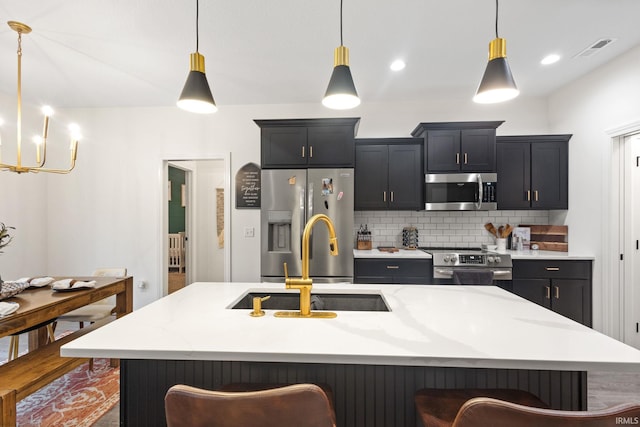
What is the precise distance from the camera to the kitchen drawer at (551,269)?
325 centimetres

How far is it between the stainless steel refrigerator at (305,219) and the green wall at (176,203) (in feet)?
11.0

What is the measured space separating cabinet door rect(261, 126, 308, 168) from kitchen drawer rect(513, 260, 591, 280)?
2.55 m

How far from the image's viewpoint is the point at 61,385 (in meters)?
2.50

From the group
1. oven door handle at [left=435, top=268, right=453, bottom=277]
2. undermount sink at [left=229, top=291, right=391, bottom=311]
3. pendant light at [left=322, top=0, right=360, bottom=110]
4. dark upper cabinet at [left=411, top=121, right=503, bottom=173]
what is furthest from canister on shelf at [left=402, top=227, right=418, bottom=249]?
pendant light at [left=322, top=0, right=360, bottom=110]

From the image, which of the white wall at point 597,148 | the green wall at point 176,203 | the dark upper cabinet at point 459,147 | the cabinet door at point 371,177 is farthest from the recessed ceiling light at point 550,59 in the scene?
the green wall at point 176,203

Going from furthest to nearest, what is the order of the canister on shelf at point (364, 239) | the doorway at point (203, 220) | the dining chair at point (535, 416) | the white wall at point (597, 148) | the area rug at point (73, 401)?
the doorway at point (203, 220) → the canister on shelf at point (364, 239) → the white wall at point (597, 148) → the area rug at point (73, 401) → the dining chair at point (535, 416)

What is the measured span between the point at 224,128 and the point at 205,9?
78.5 inches

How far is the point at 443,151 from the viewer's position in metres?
3.58

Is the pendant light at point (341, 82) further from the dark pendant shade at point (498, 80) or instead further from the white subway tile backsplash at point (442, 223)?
the white subway tile backsplash at point (442, 223)

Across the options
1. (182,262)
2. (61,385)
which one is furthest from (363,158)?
(182,262)

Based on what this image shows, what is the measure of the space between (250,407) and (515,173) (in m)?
Result: 3.87

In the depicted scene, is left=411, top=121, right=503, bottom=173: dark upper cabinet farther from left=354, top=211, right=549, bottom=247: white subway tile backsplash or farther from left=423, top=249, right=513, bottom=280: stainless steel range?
left=423, top=249, right=513, bottom=280: stainless steel range

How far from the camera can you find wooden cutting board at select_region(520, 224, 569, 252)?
3646 millimetres

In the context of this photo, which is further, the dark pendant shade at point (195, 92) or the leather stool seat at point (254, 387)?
the dark pendant shade at point (195, 92)
